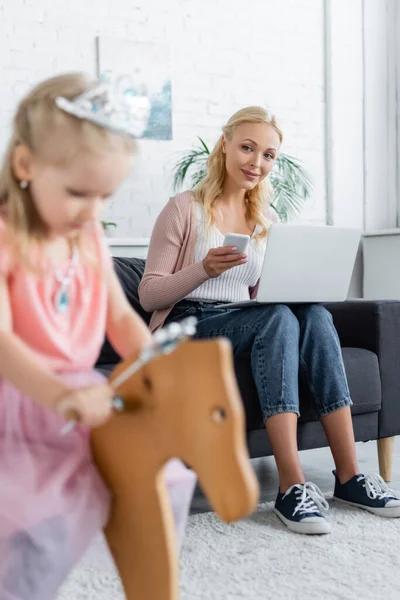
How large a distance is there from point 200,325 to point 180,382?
4.48 ft

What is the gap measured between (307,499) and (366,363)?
560 mm

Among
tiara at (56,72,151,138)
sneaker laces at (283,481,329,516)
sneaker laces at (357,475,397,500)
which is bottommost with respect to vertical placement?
sneaker laces at (357,475,397,500)

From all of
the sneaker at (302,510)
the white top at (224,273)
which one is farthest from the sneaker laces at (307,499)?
the white top at (224,273)

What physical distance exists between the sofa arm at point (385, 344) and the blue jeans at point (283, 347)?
31 cm

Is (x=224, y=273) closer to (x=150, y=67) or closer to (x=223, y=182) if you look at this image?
(x=223, y=182)

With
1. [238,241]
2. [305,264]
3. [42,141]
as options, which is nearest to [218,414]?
[42,141]

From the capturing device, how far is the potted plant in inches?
148

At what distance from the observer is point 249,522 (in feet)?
6.97

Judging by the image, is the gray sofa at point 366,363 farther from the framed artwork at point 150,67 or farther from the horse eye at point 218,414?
the horse eye at point 218,414

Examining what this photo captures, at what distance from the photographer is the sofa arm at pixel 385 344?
254 centimetres

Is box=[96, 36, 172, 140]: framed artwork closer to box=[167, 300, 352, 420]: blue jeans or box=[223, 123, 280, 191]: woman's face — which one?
box=[223, 123, 280, 191]: woman's face

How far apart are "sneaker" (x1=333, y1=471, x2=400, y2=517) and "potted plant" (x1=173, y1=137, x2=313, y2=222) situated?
1.84 metres

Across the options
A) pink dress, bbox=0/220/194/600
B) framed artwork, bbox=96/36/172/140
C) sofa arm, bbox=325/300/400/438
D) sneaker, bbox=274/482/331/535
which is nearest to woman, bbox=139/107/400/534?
sneaker, bbox=274/482/331/535

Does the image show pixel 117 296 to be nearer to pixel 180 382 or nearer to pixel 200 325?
pixel 180 382
